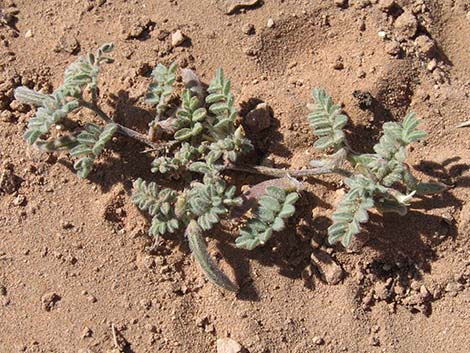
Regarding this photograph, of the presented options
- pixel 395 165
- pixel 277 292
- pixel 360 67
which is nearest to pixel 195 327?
pixel 277 292

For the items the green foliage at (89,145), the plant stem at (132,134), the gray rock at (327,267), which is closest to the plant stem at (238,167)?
the plant stem at (132,134)

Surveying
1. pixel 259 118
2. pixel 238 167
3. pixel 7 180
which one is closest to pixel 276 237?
pixel 238 167

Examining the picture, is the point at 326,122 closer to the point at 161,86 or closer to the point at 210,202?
the point at 210,202

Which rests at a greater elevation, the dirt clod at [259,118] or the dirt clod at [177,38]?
the dirt clod at [177,38]

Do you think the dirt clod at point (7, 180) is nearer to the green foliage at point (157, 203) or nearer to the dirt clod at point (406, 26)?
the green foliage at point (157, 203)

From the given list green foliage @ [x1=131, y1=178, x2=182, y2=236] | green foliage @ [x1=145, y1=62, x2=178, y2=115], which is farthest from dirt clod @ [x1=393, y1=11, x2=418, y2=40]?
green foliage @ [x1=131, y1=178, x2=182, y2=236]

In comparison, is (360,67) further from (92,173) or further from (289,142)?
(92,173)

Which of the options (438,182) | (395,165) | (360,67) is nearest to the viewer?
(395,165)
